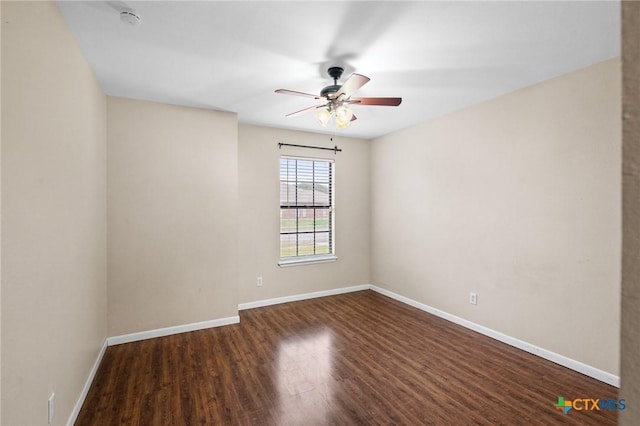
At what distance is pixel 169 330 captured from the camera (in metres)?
3.35

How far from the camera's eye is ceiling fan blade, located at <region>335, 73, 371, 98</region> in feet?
6.78

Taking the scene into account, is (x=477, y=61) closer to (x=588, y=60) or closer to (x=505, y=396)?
(x=588, y=60)

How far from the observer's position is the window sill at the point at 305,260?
446 centimetres

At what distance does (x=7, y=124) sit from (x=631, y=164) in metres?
1.95

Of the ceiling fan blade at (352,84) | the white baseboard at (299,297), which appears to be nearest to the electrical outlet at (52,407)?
the white baseboard at (299,297)

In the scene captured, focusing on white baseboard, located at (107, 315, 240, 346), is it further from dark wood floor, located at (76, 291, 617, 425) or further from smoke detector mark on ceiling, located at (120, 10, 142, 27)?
smoke detector mark on ceiling, located at (120, 10, 142, 27)

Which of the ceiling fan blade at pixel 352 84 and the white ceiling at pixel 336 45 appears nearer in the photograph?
the white ceiling at pixel 336 45

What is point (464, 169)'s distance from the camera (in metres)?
3.54

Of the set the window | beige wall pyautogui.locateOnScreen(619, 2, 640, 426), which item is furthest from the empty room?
the window

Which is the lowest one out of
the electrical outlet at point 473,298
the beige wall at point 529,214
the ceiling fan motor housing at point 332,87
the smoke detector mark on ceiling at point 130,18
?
the electrical outlet at point 473,298

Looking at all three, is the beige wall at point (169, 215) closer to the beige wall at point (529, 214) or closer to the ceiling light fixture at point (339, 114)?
the ceiling light fixture at point (339, 114)

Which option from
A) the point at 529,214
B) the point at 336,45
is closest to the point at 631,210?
the point at 336,45

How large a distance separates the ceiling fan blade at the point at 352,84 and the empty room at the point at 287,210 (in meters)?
0.02

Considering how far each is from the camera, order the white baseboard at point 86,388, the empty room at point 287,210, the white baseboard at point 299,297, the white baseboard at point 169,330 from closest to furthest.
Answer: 1. the empty room at point 287,210
2. the white baseboard at point 86,388
3. the white baseboard at point 169,330
4. the white baseboard at point 299,297
